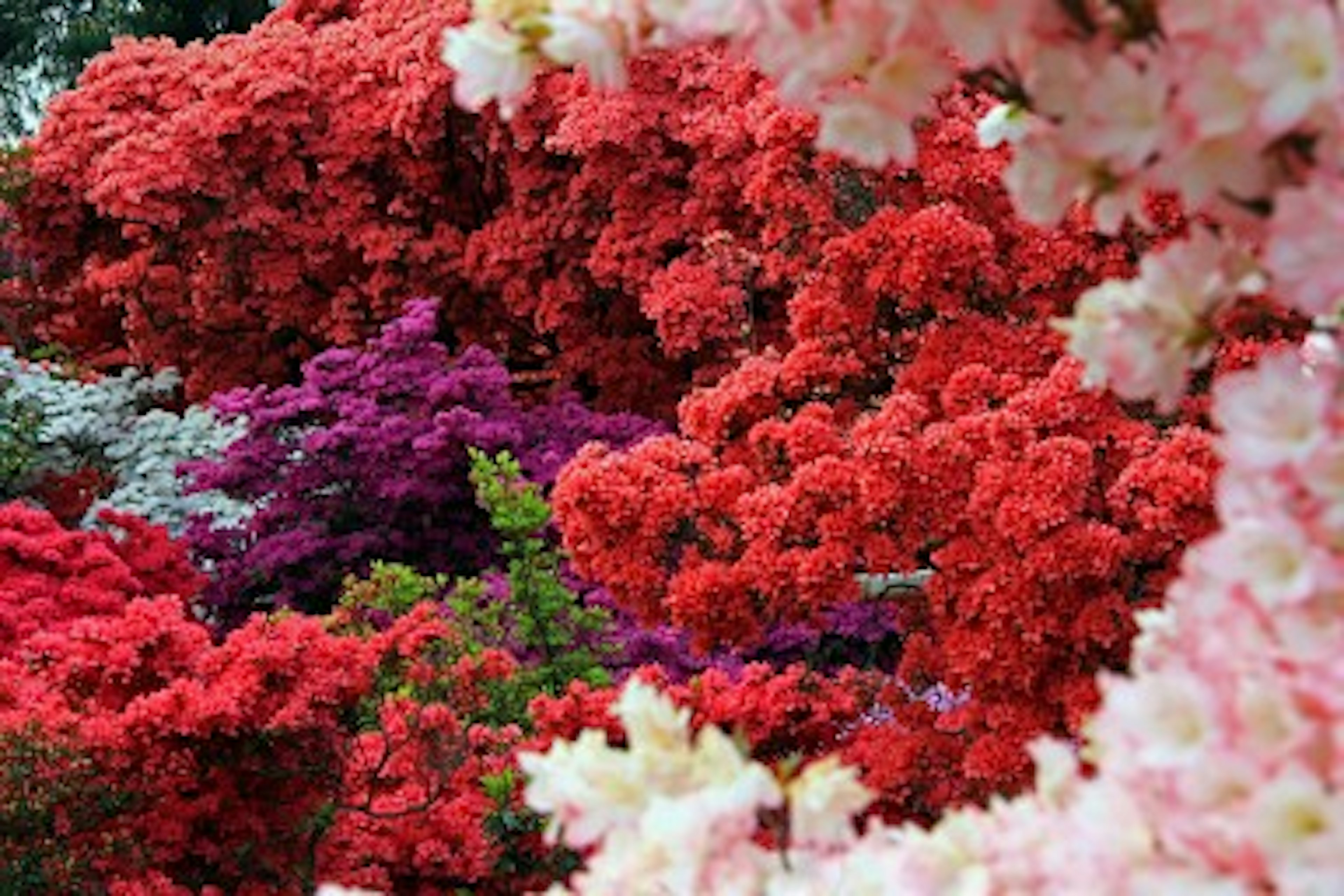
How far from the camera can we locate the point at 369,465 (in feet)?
25.1

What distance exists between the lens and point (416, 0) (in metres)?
10.8

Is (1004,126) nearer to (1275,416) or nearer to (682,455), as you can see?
(1275,416)

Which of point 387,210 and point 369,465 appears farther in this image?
point 387,210

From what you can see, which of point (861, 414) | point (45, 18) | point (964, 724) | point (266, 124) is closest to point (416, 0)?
point (266, 124)

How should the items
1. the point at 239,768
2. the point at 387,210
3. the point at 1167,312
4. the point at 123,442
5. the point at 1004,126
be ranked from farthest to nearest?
the point at 387,210
the point at 123,442
the point at 239,768
the point at 1004,126
the point at 1167,312

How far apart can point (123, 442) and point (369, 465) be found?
2256 mm

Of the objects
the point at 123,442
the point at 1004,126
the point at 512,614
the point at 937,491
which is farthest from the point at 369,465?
the point at 1004,126

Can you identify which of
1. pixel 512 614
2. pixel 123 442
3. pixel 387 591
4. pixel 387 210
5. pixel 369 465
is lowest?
pixel 512 614

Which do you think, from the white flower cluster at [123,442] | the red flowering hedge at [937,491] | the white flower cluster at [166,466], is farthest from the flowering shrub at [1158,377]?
the white flower cluster at [123,442]

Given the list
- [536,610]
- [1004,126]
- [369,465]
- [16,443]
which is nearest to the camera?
[1004,126]

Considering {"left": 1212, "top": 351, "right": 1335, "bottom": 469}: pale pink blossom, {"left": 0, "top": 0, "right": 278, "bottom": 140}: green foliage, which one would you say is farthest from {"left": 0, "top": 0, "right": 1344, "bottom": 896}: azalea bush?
{"left": 0, "top": 0, "right": 278, "bottom": 140}: green foliage

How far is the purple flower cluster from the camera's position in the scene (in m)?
7.53

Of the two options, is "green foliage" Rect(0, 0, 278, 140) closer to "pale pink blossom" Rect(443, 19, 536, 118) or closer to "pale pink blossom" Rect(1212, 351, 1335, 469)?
"pale pink blossom" Rect(443, 19, 536, 118)

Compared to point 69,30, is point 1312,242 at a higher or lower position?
lower
